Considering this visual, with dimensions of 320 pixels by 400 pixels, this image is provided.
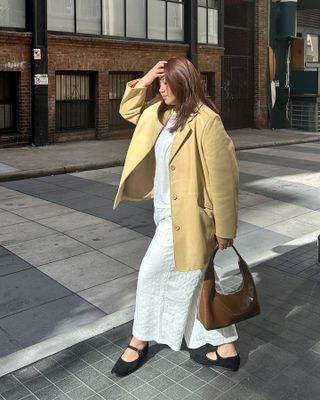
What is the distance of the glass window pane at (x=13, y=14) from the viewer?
49.8 feet

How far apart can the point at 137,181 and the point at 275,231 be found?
408 centimetres

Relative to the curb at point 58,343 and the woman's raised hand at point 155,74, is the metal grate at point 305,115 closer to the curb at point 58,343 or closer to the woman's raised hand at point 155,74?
the curb at point 58,343

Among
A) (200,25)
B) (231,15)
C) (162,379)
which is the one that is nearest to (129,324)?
(162,379)

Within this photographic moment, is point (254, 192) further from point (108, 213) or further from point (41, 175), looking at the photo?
point (41, 175)

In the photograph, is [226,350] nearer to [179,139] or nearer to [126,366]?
[126,366]

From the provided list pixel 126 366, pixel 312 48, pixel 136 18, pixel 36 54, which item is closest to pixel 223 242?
pixel 126 366

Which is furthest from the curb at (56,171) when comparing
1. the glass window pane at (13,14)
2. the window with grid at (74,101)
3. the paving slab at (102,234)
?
the glass window pane at (13,14)

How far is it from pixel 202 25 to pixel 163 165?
18509 mm

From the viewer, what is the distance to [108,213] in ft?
27.1

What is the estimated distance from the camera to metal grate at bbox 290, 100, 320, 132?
77.4ft

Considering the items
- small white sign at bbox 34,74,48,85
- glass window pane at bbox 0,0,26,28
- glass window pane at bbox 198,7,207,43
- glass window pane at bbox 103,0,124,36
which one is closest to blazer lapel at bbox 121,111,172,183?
small white sign at bbox 34,74,48,85

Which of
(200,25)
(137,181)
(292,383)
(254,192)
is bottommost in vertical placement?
(292,383)

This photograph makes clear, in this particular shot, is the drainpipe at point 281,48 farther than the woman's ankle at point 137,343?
Yes

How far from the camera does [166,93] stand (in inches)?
126
